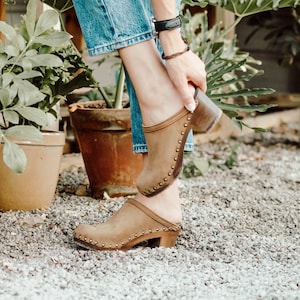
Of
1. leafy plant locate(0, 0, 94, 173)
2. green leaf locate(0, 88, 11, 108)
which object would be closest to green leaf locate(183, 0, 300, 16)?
leafy plant locate(0, 0, 94, 173)

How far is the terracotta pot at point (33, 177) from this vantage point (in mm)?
2279

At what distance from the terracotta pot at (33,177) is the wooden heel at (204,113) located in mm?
612

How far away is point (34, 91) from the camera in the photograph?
194cm

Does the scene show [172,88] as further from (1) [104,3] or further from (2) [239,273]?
(2) [239,273]

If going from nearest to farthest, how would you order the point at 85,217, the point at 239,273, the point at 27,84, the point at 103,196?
the point at 239,273 → the point at 27,84 → the point at 85,217 → the point at 103,196

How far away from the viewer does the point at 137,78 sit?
1.81 m

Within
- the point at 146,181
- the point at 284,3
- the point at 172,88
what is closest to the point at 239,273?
the point at 146,181

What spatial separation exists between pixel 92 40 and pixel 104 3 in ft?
0.30

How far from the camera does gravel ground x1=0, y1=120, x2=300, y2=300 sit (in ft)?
5.33

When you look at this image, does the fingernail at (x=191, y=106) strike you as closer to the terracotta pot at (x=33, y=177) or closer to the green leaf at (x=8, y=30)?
the green leaf at (x=8, y=30)

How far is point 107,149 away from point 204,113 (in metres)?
0.78

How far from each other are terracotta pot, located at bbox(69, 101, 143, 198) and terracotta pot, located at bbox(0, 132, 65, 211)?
206mm

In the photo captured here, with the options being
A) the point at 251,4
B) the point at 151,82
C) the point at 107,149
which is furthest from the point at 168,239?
the point at 251,4

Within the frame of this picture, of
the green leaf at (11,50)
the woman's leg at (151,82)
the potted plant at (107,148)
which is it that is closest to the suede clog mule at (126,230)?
the woman's leg at (151,82)
